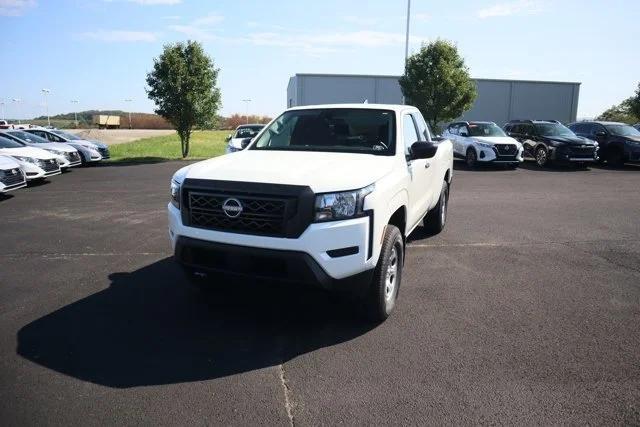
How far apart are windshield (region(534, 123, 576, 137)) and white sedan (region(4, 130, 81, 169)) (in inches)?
687

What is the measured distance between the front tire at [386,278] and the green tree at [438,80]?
2425 cm

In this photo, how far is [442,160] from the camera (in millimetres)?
7031

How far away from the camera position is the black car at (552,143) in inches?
689

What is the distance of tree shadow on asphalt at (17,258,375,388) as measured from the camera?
3.45 m

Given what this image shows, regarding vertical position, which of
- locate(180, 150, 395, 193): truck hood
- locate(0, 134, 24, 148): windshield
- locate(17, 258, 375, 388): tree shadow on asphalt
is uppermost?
locate(180, 150, 395, 193): truck hood

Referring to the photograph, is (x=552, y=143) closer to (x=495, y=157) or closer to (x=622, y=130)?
(x=495, y=157)

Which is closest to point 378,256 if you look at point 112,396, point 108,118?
point 112,396

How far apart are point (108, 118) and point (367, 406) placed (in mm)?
82746

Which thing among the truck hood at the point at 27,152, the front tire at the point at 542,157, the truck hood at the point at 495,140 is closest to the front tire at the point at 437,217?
the truck hood at the point at 495,140

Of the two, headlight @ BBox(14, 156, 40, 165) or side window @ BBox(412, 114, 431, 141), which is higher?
side window @ BBox(412, 114, 431, 141)

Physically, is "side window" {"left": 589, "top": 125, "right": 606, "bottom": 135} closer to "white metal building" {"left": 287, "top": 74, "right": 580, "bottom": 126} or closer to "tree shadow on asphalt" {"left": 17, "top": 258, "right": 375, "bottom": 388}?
"tree shadow on asphalt" {"left": 17, "top": 258, "right": 375, "bottom": 388}

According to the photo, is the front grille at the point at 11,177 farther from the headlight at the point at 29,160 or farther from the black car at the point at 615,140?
the black car at the point at 615,140

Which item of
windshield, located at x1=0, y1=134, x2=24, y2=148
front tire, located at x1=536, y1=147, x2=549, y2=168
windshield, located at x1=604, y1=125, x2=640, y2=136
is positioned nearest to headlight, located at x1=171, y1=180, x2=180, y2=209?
windshield, located at x1=0, y1=134, x2=24, y2=148

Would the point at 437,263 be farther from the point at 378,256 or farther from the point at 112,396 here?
the point at 112,396
